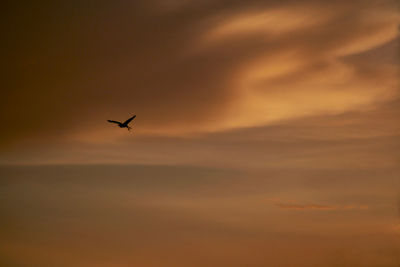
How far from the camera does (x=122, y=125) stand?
146 m
